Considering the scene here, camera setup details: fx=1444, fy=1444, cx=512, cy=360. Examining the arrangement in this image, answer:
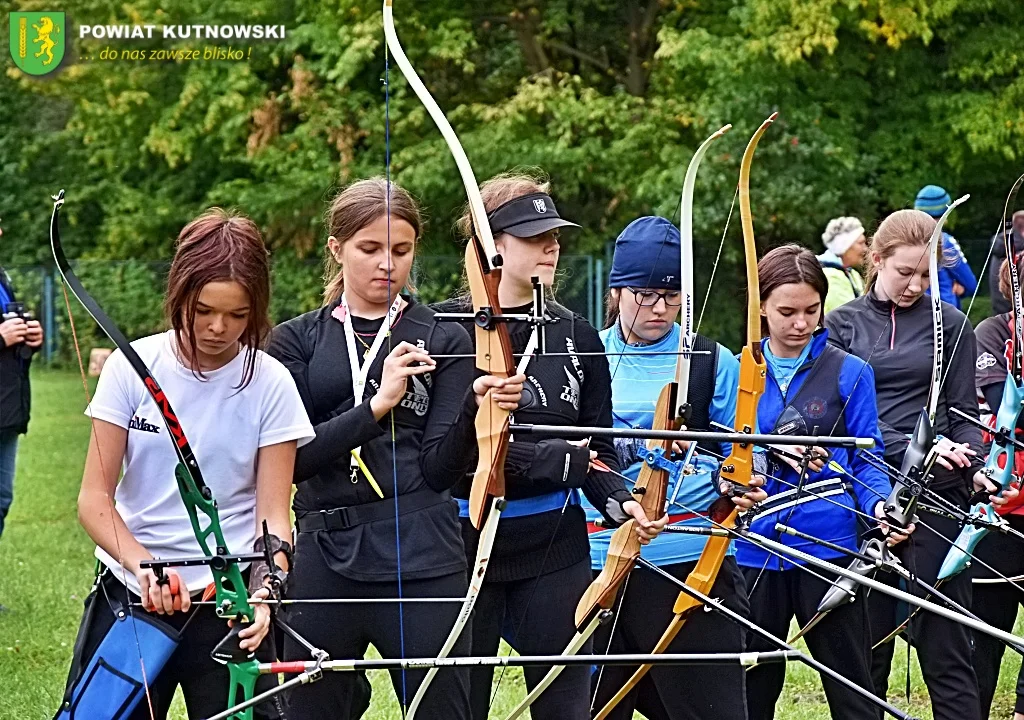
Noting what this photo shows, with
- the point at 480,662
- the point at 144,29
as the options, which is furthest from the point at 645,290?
the point at 144,29

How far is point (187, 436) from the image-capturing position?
242cm

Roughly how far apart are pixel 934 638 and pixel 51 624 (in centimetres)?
328

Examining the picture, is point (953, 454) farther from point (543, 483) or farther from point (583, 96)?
point (583, 96)

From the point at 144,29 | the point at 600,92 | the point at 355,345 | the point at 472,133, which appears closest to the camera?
the point at 355,345

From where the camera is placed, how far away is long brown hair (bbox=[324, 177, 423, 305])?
108 inches

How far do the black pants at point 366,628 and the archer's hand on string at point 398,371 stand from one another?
32 cm

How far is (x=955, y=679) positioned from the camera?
356 cm

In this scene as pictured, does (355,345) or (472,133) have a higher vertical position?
(472,133)

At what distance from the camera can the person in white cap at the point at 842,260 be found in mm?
4707

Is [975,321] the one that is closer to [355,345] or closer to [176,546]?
[355,345]

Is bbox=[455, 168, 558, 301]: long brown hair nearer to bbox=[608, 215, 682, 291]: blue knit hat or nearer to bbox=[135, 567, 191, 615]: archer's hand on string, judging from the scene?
bbox=[608, 215, 682, 291]: blue knit hat

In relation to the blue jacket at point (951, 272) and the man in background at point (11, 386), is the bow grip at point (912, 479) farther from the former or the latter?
the man in background at point (11, 386)

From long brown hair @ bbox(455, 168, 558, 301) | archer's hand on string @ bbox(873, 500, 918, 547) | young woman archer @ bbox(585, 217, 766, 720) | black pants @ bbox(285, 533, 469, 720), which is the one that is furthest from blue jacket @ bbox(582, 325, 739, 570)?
black pants @ bbox(285, 533, 469, 720)

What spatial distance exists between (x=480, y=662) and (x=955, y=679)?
1.99m
